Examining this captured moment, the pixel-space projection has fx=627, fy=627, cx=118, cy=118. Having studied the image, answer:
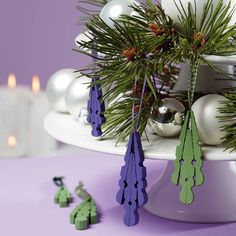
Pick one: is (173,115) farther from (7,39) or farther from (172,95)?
(7,39)

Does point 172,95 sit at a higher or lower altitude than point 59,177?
higher

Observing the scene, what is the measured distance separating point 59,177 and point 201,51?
0.48 metres

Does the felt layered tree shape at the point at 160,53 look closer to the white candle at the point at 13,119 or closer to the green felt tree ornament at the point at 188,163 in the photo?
the green felt tree ornament at the point at 188,163

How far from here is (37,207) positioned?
96 centimetres

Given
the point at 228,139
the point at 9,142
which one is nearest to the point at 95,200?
the point at 228,139

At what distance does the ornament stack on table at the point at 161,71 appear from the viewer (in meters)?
0.71

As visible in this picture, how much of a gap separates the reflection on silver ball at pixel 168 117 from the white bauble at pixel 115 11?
0.40 ft

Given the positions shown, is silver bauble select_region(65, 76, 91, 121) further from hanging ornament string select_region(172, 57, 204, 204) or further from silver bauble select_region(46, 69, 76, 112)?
hanging ornament string select_region(172, 57, 204, 204)

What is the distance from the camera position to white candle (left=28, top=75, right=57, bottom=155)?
1436mm

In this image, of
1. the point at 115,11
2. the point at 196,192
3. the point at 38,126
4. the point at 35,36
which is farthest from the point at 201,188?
the point at 35,36

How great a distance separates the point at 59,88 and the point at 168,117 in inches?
11.0

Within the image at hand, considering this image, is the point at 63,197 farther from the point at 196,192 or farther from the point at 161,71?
the point at 161,71

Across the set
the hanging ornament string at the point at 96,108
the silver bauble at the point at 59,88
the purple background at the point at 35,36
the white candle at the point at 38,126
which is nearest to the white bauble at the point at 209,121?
the hanging ornament string at the point at 96,108

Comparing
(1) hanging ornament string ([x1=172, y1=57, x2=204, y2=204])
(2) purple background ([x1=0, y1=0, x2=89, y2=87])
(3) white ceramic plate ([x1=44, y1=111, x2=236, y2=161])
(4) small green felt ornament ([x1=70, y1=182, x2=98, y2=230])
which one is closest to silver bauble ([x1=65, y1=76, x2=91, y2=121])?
(3) white ceramic plate ([x1=44, y1=111, x2=236, y2=161])
